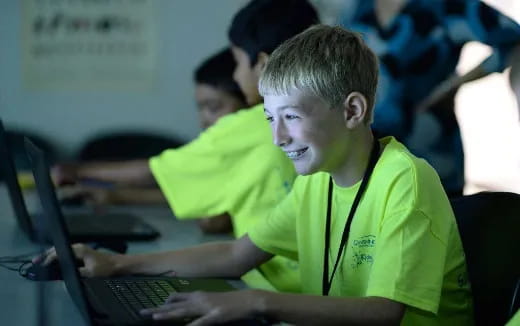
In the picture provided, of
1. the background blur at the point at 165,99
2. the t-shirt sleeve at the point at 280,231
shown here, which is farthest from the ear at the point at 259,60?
the background blur at the point at 165,99

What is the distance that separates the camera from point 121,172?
91.9 inches

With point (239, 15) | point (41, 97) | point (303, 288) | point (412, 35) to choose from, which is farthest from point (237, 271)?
point (41, 97)

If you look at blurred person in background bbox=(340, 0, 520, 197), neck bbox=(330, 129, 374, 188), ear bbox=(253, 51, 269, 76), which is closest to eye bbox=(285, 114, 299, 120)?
neck bbox=(330, 129, 374, 188)

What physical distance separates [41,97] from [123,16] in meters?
0.52

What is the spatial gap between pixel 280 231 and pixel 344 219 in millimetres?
189

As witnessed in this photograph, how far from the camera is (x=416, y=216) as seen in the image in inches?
44.1

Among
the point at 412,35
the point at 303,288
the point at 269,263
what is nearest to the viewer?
the point at 303,288

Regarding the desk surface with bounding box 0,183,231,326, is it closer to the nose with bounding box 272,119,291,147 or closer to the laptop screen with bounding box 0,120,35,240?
the laptop screen with bounding box 0,120,35,240

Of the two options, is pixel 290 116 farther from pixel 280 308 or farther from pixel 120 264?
pixel 120 264

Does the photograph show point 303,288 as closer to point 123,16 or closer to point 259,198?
point 259,198

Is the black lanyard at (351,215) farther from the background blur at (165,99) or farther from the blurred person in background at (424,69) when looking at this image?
the background blur at (165,99)

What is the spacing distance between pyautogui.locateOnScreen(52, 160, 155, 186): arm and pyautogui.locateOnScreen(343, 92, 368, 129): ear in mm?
1125

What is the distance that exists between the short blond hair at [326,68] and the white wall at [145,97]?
7.97 ft

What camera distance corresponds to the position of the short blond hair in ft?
3.99
